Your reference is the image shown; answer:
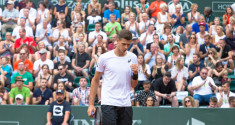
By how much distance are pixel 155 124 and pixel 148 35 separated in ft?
15.5

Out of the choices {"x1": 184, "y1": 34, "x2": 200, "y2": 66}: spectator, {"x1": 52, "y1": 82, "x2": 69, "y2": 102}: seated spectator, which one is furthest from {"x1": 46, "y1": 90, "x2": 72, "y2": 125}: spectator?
{"x1": 184, "y1": 34, "x2": 200, "y2": 66}: spectator

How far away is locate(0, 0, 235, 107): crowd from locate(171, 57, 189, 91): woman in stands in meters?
0.03

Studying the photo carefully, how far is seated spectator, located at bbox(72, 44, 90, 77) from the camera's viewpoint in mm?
13648

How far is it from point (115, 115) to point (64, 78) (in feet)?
22.0

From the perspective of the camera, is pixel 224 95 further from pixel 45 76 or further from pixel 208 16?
pixel 208 16

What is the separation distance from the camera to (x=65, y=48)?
14.6m

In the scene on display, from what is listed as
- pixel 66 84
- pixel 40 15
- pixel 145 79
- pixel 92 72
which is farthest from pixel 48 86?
pixel 40 15

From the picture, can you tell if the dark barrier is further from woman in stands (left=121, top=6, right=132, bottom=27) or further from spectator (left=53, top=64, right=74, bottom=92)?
woman in stands (left=121, top=6, right=132, bottom=27)

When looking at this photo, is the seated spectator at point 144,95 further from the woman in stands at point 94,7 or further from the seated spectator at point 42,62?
the woman in stands at point 94,7

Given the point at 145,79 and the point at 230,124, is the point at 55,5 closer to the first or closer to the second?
the point at 145,79

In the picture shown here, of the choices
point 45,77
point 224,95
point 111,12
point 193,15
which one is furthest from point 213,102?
point 111,12

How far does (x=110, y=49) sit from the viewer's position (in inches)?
566

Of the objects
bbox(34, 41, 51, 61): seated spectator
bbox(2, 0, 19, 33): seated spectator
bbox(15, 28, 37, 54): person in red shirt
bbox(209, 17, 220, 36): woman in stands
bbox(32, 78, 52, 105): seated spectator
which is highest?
bbox(2, 0, 19, 33): seated spectator

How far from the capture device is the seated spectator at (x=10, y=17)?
16156 mm
